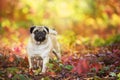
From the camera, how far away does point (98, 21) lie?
20.4 metres

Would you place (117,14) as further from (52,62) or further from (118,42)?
(52,62)

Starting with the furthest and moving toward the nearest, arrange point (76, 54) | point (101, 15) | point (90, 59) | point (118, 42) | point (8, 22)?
1. point (101, 15)
2. point (8, 22)
3. point (118, 42)
4. point (76, 54)
5. point (90, 59)

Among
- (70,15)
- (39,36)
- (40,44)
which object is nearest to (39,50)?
(40,44)

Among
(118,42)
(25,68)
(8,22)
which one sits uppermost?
(8,22)

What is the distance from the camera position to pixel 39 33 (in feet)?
34.3

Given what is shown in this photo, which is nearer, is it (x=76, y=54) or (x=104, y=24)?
(x=76, y=54)

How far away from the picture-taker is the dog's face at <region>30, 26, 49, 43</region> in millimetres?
10445

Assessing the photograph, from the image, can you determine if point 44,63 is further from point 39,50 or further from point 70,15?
point 70,15

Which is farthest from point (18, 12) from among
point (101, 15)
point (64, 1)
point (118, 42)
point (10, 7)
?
point (118, 42)

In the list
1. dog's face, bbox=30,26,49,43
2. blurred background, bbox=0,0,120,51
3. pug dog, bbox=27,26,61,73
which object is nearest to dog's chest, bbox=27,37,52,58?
pug dog, bbox=27,26,61,73

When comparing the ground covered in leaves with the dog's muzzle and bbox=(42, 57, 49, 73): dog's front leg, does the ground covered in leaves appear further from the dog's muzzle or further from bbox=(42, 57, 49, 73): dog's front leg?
the dog's muzzle

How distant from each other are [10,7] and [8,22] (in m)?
0.91

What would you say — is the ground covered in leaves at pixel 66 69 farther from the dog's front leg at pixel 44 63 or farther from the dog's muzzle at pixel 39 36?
the dog's muzzle at pixel 39 36

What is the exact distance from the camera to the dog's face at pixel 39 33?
10445 millimetres
